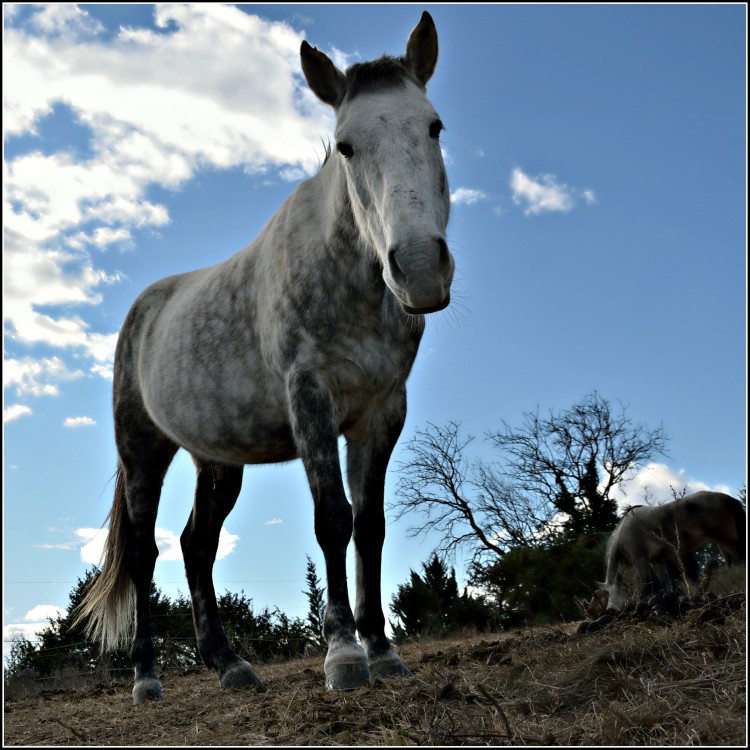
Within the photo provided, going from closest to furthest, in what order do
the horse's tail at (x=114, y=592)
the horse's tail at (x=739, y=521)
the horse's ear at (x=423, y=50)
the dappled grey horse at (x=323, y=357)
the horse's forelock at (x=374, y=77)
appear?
the dappled grey horse at (x=323, y=357) → the horse's forelock at (x=374, y=77) → the horse's ear at (x=423, y=50) → the horse's tail at (x=114, y=592) → the horse's tail at (x=739, y=521)

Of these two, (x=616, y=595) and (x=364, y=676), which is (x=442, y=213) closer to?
(x=364, y=676)

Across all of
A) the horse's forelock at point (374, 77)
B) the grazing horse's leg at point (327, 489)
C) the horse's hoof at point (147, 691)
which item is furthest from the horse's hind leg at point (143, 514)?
the horse's forelock at point (374, 77)

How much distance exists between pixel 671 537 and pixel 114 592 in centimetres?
478

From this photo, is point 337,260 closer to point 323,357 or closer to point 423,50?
point 323,357

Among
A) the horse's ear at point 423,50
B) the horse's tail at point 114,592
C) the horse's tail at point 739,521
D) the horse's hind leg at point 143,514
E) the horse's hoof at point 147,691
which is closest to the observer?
the horse's ear at point 423,50

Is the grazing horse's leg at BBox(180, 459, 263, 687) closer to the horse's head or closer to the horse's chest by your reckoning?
the horse's chest

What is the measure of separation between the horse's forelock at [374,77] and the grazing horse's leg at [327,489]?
151 centimetres

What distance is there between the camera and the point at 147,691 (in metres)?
5.23

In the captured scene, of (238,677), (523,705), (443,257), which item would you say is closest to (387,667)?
(238,677)

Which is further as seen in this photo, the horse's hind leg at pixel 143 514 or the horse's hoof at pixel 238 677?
the horse's hind leg at pixel 143 514

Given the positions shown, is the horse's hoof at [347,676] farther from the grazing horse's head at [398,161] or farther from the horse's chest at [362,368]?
the grazing horse's head at [398,161]

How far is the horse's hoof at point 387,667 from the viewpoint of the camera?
413 cm

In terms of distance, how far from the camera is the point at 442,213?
3.68m

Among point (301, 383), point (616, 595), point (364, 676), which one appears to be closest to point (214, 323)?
point (301, 383)
